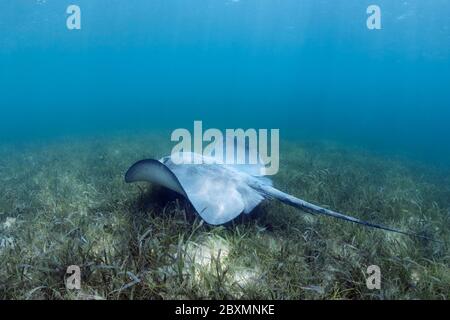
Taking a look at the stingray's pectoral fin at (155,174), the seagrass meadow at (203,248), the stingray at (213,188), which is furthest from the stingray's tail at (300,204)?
the stingray's pectoral fin at (155,174)

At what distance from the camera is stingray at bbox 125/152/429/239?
357 centimetres

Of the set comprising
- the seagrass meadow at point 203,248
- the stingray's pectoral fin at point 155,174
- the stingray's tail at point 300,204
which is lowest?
the seagrass meadow at point 203,248

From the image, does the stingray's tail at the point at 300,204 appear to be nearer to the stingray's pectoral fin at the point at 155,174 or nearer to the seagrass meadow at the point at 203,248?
the seagrass meadow at the point at 203,248

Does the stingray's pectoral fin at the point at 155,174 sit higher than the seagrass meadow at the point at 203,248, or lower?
higher

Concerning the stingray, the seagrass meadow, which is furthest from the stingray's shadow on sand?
the stingray

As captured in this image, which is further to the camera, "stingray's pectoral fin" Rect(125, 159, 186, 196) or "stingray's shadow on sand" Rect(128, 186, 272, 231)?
"stingray's shadow on sand" Rect(128, 186, 272, 231)

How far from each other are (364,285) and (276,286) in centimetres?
80

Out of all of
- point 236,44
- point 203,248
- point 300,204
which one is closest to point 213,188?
point 203,248

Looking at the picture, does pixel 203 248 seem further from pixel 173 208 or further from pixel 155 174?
pixel 155 174

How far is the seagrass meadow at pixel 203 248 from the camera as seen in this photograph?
275 centimetres

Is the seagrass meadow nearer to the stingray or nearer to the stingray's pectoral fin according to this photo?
the stingray

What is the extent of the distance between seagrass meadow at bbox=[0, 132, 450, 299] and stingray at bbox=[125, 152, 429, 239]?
0.75 ft

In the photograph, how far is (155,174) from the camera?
150 inches
